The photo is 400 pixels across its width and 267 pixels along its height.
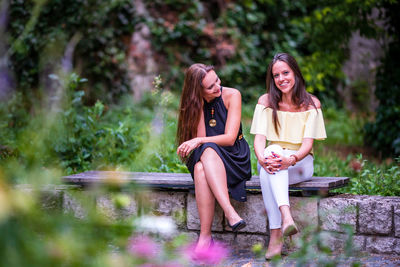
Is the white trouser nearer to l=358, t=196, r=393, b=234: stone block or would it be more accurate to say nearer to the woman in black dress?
the woman in black dress

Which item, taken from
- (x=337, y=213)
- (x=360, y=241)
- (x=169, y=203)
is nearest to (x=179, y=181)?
(x=169, y=203)

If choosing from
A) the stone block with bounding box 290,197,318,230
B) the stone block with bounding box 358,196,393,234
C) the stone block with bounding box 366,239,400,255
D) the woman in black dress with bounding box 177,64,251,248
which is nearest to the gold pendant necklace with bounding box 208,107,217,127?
the woman in black dress with bounding box 177,64,251,248

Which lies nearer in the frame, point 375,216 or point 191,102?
point 375,216

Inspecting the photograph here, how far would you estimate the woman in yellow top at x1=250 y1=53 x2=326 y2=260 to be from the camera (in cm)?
290

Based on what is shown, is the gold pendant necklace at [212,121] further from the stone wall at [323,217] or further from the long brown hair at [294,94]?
the stone wall at [323,217]

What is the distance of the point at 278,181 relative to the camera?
9.24 ft

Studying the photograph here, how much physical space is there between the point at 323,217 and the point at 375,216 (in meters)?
0.31

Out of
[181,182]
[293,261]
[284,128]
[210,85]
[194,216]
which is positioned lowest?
[293,261]

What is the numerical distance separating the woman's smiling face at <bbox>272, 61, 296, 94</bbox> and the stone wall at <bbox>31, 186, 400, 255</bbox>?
70cm

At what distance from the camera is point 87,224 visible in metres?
0.90

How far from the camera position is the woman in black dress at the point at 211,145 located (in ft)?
9.53

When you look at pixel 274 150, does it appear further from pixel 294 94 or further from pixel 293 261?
pixel 293 261

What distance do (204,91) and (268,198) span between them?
80 cm

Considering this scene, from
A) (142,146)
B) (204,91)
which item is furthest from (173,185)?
(142,146)
